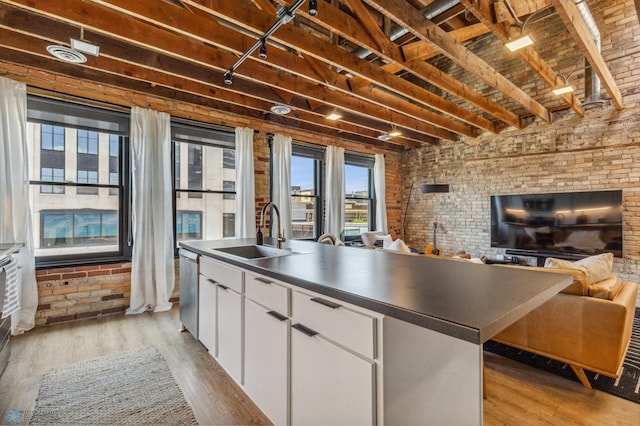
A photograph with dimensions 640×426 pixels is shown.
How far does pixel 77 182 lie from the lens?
3.46 m

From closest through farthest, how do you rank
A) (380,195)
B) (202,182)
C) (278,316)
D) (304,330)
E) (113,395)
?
1. (304,330)
2. (278,316)
3. (113,395)
4. (202,182)
5. (380,195)

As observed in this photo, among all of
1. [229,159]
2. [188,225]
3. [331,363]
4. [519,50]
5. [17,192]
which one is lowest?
[331,363]

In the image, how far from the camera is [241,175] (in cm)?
433

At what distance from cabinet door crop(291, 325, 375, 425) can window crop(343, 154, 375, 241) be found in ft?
14.8

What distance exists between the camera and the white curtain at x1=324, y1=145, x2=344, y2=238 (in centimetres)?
541

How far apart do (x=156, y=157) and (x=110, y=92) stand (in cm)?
85

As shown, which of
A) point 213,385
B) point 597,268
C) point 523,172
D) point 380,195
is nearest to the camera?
point 213,385

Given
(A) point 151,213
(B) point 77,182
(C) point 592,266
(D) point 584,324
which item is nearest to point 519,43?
(C) point 592,266

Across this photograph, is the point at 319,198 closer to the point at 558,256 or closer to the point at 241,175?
the point at 241,175

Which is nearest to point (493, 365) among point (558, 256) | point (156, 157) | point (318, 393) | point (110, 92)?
point (318, 393)

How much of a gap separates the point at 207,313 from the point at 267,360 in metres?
0.97

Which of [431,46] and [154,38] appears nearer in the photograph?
[154,38]

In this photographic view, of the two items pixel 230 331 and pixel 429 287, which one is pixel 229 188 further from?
pixel 429 287

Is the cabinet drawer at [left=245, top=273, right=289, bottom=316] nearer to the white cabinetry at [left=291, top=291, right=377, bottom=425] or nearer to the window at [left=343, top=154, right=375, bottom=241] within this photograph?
the white cabinetry at [left=291, top=291, right=377, bottom=425]
